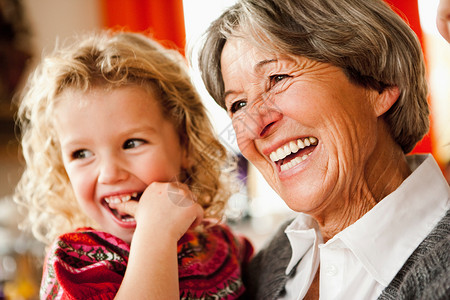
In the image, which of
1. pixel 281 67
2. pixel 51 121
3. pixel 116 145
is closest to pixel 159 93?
pixel 116 145

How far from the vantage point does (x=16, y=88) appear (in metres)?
4.41

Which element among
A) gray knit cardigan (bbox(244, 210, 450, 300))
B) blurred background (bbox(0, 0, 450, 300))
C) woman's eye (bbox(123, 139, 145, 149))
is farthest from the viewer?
blurred background (bbox(0, 0, 450, 300))

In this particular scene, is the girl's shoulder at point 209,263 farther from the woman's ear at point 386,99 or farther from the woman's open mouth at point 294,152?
the woman's ear at point 386,99

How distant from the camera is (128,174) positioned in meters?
1.38

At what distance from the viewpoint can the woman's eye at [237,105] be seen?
1267 mm

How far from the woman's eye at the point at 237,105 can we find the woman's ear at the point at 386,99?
0.33 m

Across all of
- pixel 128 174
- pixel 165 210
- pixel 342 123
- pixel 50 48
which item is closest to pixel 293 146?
pixel 342 123

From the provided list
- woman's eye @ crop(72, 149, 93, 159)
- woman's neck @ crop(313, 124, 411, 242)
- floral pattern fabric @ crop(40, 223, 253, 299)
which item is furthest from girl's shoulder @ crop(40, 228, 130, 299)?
woman's neck @ crop(313, 124, 411, 242)

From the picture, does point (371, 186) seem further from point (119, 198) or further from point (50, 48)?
point (50, 48)

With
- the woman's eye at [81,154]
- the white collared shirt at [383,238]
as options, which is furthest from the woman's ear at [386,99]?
the woman's eye at [81,154]

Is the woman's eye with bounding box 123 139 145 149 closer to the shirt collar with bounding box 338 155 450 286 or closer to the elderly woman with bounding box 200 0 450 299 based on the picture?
the elderly woman with bounding box 200 0 450 299

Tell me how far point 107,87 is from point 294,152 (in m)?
0.58

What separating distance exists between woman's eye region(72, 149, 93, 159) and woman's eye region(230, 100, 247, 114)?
0.44 m

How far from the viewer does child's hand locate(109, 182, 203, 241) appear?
49.5 inches
